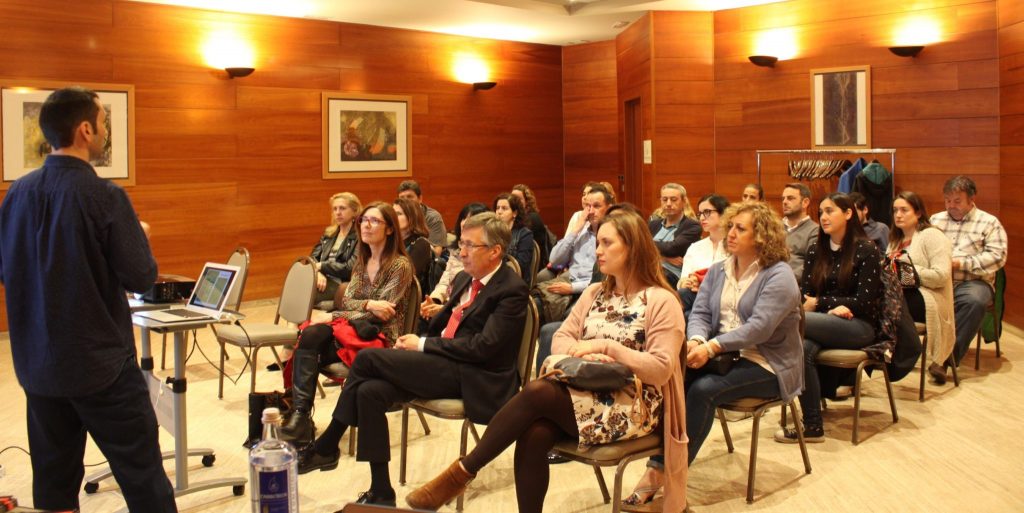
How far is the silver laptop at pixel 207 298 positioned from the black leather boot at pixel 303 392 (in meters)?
0.65

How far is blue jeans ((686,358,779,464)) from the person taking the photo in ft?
12.7

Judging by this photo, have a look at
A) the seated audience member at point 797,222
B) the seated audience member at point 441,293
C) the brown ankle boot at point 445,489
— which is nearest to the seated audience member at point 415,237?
the seated audience member at point 441,293

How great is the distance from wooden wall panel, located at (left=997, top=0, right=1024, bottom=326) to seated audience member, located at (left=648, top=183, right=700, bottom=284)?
2980 millimetres

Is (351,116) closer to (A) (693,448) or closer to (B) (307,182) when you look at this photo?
(B) (307,182)

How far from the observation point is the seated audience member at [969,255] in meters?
6.08

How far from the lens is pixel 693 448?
12.7 ft

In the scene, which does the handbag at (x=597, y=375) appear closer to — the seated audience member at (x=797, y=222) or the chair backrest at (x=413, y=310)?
the chair backrest at (x=413, y=310)

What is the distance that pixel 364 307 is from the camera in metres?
4.73

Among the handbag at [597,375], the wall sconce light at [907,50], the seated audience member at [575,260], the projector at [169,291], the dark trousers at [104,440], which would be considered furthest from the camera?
the wall sconce light at [907,50]

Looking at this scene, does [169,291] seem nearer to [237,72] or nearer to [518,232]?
[518,232]

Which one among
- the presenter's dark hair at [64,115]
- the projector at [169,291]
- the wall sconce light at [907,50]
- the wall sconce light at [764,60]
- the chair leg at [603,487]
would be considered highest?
the wall sconce light at [764,60]

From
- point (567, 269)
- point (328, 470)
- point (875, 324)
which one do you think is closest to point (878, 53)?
point (567, 269)

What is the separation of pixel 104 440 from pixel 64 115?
1008mm

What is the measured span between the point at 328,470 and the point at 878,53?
252 inches
